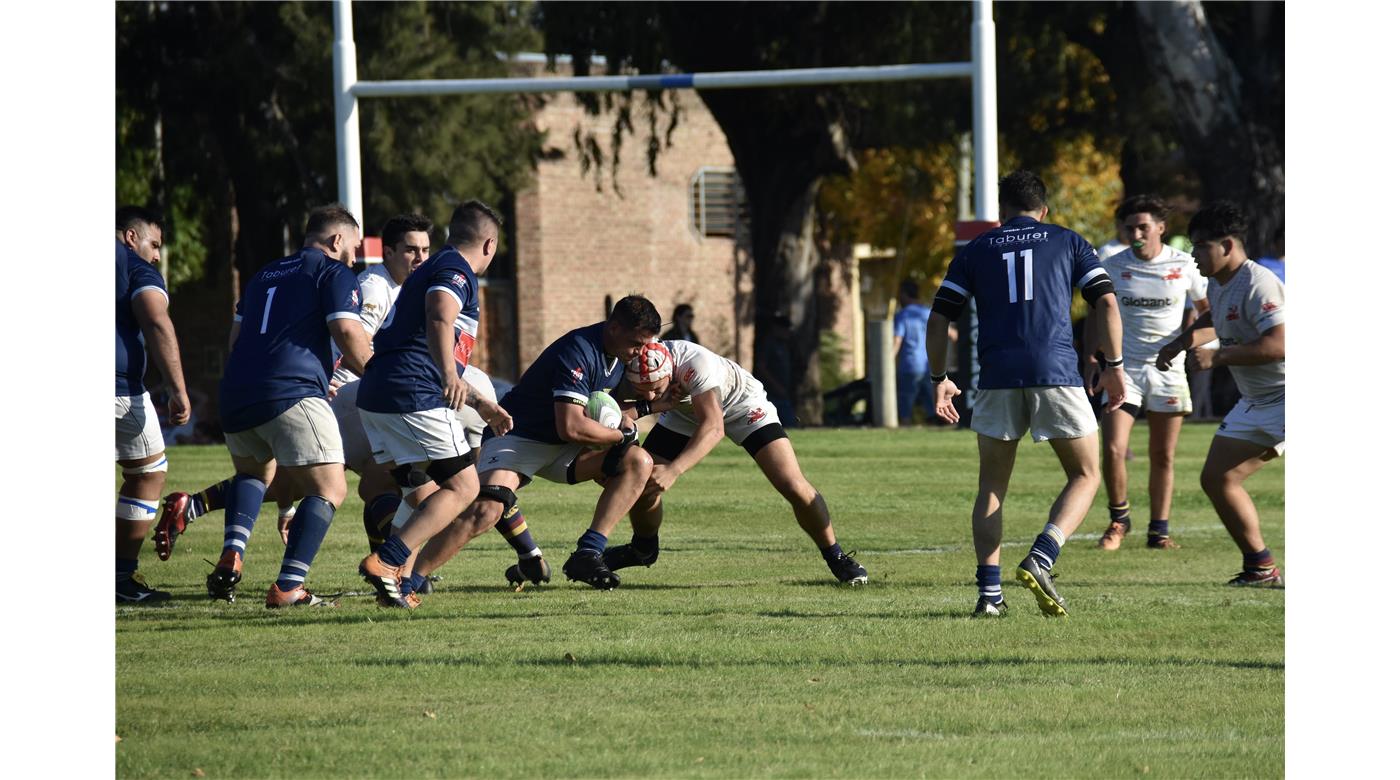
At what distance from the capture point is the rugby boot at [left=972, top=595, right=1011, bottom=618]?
8742 mm

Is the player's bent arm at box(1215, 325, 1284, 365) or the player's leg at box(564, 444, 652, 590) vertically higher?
the player's bent arm at box(1215, 325, 1284, 365)

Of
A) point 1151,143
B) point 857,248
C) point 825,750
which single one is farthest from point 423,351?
point 857,248

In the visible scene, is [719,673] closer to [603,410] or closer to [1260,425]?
[603,410]

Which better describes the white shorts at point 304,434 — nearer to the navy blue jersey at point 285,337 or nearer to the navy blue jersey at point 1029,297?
the navy blue jersey at point 285,337

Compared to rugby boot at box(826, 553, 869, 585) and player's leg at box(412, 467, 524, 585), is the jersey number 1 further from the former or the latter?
player's leg at box(412, 467, 524, 585)

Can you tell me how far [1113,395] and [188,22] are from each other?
64.7 ft

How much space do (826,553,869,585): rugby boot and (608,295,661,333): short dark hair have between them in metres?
1.69

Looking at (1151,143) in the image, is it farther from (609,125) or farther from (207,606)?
(207,606)

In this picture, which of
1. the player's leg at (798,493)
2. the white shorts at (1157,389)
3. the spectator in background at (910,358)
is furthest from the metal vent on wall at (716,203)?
the player's leg at (798,493)

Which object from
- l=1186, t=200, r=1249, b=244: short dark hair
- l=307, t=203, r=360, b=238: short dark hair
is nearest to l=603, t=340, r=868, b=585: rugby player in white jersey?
l=307, t=203, r=360, b=238: short dark hair

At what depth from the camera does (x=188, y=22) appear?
26125 mm

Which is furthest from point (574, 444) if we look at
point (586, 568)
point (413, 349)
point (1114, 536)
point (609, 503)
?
point (1114, 536)

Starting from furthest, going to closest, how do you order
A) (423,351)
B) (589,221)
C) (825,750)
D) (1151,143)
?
1. (589,221)
2. (1151,143)
3. (423,351)
4. (825,750)

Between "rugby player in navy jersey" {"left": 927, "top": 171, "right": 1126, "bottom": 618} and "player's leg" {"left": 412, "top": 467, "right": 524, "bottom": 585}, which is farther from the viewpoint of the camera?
"player's leg" {"left": 412, "top": 467, "right": 524, "bottom": 585}
